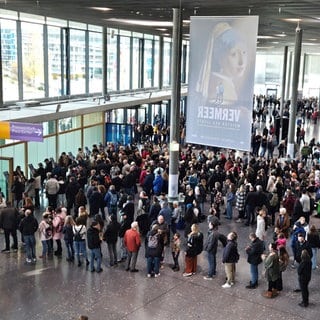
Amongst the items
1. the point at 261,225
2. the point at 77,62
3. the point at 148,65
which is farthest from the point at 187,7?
the point at 148,65

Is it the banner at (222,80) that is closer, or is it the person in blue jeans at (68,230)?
the person in blue jeans at (68,230)

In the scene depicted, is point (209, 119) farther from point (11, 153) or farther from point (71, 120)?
point (71, 120)

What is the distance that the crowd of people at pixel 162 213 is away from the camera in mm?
10562

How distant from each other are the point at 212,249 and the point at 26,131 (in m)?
7.10

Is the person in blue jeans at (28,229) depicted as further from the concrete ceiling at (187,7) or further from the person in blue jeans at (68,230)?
the concrete ceiling at (187,7)

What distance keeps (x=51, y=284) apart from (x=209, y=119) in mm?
6003

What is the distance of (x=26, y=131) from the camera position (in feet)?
48.7

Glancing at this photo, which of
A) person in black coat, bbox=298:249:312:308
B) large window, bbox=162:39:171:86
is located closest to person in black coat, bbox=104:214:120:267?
person in black coat, bbox=298:249:312:308

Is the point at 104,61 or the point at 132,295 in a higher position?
the point at 104,61

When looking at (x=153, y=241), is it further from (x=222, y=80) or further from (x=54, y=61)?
(x=54, y=61)

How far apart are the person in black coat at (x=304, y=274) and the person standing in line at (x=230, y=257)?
1.36 m

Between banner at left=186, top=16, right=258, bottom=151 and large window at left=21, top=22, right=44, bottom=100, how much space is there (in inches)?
408

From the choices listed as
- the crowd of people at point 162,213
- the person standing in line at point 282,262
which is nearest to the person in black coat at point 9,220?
the crowd of people at point 162,213

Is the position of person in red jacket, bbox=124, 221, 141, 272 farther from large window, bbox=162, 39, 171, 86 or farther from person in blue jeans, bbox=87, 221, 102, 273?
large window, bbox=162, 39, 171, 86
